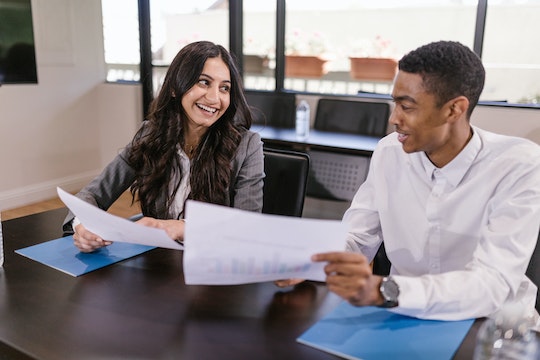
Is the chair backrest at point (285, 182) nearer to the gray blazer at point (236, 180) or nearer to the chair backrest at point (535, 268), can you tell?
the gray blazer at point (236, 180)

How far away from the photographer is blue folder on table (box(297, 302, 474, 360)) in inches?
30.7

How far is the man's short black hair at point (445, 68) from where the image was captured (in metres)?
1.06

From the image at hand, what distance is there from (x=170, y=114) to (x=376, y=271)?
0.82 metres

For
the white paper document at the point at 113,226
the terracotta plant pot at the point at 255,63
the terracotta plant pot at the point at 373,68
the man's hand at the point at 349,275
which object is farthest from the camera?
the terracotta plant pot at the point at 255,63

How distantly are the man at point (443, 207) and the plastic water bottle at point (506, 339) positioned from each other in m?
0.18

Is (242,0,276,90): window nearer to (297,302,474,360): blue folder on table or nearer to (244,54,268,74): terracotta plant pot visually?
(244,54,268,74): terracotta plant pot

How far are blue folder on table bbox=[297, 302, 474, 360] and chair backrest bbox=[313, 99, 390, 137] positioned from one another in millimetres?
2506

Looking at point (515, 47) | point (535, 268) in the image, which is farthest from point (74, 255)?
point (515, 47)

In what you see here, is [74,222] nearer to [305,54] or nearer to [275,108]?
[275,108]

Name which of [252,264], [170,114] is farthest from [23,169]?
[252,264]

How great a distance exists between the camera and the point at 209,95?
152cm

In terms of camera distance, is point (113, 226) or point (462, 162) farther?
point (462, 162)

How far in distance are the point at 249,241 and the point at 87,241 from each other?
1.79ft

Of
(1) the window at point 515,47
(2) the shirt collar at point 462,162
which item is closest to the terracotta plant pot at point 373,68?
(1) the window at point 515,47
